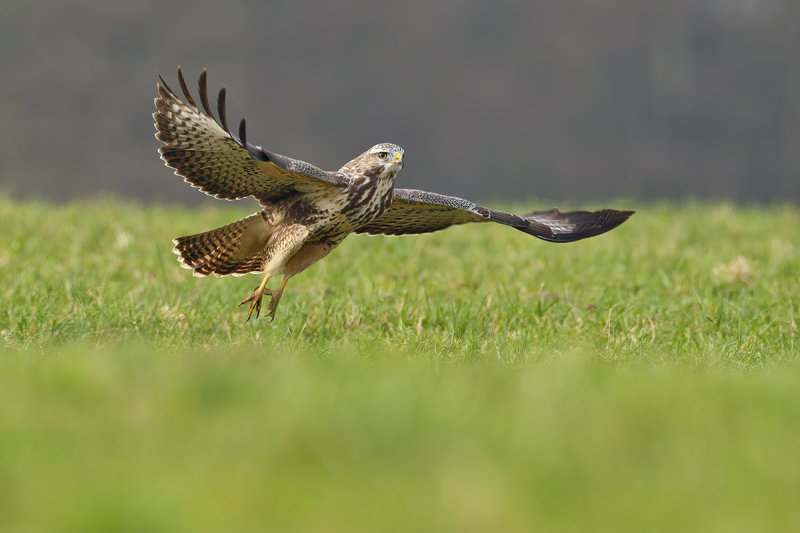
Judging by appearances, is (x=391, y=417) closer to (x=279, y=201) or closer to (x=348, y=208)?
(x=348, y=208)

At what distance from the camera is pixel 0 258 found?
7.36 meters

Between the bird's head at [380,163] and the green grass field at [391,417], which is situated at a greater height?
the bird's head at [380,163]

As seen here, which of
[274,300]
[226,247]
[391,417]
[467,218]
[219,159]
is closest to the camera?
[391,417]

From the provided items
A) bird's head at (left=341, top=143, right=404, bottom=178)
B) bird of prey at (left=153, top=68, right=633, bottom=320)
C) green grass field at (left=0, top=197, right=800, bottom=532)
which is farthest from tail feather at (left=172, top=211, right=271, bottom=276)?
bird's head at (left=341, top=143, right=404, bottom=178)

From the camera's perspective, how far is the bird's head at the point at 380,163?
229 inches

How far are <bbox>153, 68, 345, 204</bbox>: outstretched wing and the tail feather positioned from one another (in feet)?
1.04

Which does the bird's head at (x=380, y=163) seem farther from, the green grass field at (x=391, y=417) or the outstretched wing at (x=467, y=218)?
the green grass field at (x=391, y=417)

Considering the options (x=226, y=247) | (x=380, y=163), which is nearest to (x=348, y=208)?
(x=380, y=163)

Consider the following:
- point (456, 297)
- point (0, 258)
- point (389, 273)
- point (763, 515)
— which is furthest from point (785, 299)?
point (0, 258)

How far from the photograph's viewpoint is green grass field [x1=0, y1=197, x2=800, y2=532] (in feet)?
8.41

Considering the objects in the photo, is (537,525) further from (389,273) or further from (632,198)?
(632,198)

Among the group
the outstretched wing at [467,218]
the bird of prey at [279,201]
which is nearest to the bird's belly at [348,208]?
the bird of prey at [279,201]

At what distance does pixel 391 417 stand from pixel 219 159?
2986mm

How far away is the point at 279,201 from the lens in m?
6.18
